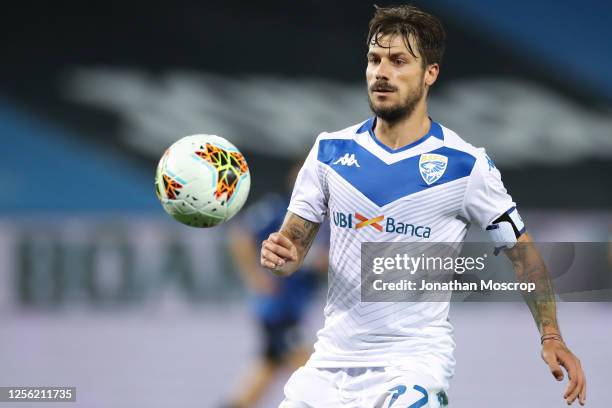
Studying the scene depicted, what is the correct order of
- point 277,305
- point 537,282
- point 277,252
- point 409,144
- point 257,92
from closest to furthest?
1. point 277,252
2. point 537,282
3. point 409,144
4. point 277,305
5. point 257,92

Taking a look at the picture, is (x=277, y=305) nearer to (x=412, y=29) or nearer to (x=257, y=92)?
(x=412, y=29)

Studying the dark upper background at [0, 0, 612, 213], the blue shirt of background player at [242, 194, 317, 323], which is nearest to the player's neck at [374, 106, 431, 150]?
the blue shirt of background player at [242, 194, 317, 323]

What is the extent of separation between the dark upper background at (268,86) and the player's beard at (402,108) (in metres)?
9.43

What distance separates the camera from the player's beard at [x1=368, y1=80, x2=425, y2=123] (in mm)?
4180

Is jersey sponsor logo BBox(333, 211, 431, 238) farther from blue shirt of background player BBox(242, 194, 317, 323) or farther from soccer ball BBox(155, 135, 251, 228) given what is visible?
blue shirt of background player BBox(242, 194, 317, 323)

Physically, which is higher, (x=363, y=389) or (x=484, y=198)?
Result: (x=484, y=198)

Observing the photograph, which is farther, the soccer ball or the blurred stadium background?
the blurred stadium background

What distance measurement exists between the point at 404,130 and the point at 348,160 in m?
0.28

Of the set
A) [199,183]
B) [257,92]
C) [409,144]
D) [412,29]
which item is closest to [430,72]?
[412,29]

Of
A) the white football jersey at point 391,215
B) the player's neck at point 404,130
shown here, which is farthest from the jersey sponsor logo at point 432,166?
the player's neck at point 404,130

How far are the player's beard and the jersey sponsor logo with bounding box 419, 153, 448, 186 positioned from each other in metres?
0.21

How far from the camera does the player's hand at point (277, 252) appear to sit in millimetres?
3877

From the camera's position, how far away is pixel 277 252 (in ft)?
12.7

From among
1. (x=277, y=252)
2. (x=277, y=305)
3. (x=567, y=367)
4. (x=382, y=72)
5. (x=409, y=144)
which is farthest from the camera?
(x=277, y=305)
